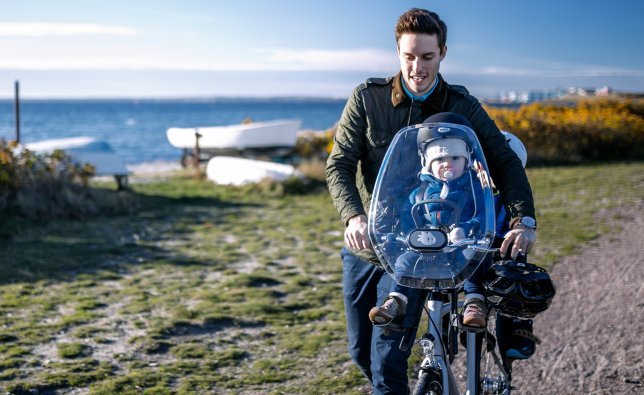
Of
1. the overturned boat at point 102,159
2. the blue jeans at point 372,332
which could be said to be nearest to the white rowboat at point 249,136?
the overturned boat at point 102,159

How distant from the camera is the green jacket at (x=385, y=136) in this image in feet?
10.3

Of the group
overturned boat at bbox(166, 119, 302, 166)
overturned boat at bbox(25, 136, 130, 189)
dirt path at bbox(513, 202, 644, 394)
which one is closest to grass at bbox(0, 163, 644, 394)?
dirt path at bbox(513, 202, 644, 394)

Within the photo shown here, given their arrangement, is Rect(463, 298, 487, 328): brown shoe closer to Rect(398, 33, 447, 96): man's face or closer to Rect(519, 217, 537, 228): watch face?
Rect(519, 217, 537, 228): watch face

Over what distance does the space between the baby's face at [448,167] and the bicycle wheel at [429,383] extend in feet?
2.19

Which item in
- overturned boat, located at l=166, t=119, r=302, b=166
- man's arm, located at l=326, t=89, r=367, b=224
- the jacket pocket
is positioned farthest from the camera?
overturned boat, located at l=166, t=119, r=302, b=166

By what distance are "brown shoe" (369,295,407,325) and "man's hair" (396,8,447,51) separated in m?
0.98

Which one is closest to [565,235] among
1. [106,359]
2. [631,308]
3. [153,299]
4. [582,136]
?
[631,308]

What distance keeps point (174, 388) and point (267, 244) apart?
16.2ft

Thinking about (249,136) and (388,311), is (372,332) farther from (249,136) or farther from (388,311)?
(249,136)

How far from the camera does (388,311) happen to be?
2.81m

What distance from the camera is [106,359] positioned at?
555 centimetres

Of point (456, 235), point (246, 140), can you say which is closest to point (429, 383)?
point (456, 235)

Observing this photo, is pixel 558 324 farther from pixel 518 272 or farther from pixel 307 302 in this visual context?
pixel 518 272

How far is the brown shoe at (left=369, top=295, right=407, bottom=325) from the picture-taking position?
9.15 ft
